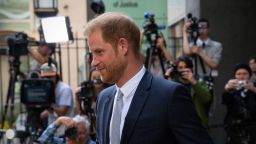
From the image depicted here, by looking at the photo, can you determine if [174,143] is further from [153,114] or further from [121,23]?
[121,23]

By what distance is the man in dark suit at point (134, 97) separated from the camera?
2.15 meters

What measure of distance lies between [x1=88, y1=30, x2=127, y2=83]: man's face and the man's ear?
14 millimetres

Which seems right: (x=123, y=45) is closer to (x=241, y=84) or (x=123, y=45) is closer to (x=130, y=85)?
(x=130, y=85)

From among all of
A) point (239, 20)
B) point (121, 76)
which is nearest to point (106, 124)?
point (121, 76)

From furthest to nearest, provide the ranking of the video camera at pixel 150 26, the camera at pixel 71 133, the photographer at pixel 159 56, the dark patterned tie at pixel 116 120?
the photographer at pixel 159 56 < the video camera at pixel 150 26 < the camera at pixel 71 133 < the dark patterned tie at pixel 116 120

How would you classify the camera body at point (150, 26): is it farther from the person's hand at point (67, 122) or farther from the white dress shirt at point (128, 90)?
the white dress shirt at point (128, 90)

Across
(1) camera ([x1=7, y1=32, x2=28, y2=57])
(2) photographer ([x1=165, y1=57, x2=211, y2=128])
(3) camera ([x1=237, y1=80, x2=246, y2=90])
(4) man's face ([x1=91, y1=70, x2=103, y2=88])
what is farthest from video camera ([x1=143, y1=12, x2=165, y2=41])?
(1) camera ([x1=7, y1=32, x2=28, y2=57])

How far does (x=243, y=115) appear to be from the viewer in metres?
5.48

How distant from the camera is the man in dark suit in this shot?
7.04 ft

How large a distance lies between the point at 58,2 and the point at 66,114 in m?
7.16

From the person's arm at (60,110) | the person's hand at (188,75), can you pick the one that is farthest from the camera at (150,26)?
the person's arm at (60,110)

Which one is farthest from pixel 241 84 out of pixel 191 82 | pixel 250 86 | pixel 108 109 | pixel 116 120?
pixel 116 120

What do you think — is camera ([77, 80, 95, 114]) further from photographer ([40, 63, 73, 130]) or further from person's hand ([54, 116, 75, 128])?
person's hand ([54, 116, 75, 128])

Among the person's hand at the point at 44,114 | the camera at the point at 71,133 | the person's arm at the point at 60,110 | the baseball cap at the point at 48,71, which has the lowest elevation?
the person's hand at the point at 44,114
